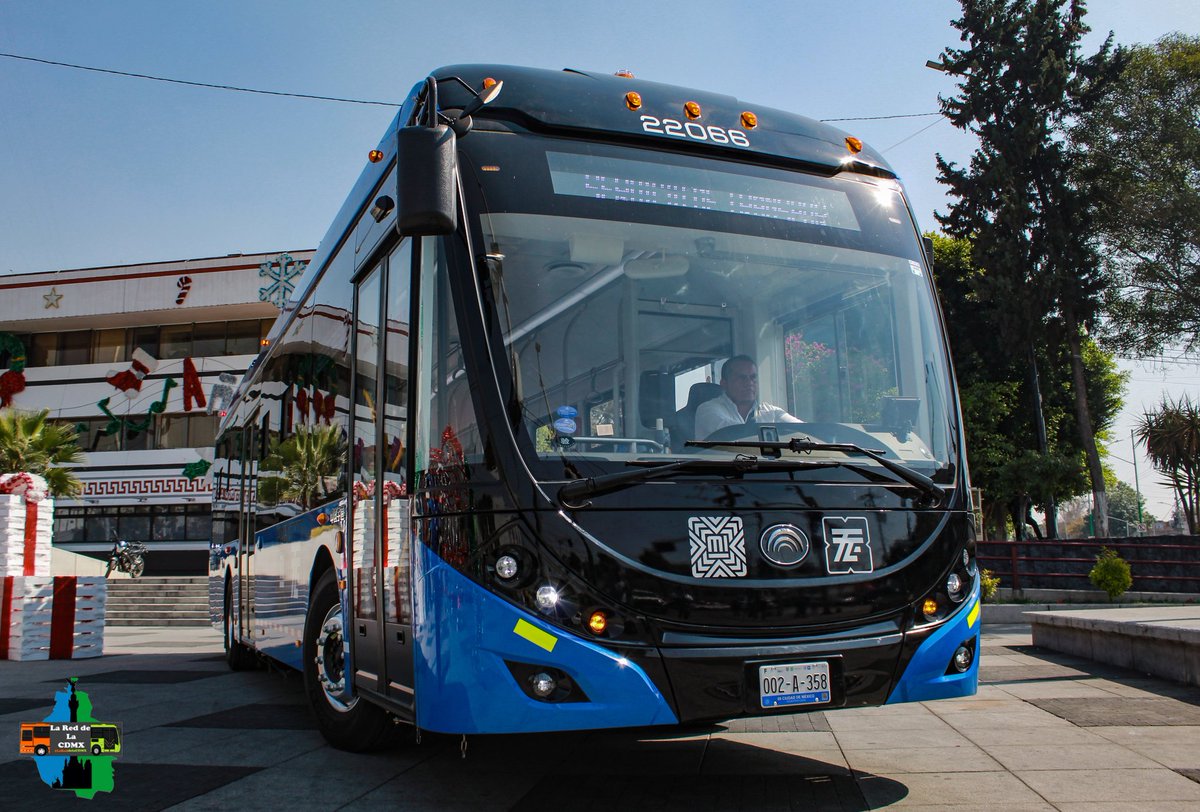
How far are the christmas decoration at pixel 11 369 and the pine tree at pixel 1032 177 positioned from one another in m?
37.6

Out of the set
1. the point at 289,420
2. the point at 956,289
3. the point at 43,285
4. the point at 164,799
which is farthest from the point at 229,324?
the point at 164,799

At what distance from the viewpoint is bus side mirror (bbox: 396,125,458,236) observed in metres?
4.16

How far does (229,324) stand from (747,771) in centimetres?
4059

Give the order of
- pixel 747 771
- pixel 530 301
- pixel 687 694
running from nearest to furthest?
pixel 687 694 < pixel 530 301 < pixel 747 771

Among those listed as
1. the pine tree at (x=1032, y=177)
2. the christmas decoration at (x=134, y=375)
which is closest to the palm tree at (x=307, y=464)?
the pine tree at (x=1032, y=177)

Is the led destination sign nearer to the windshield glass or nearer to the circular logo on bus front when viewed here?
the windshield glass

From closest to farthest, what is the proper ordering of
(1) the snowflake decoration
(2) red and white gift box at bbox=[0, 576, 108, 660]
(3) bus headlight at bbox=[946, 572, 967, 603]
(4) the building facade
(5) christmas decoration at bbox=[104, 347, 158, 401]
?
1. (3) bus headlight at bbox=[946, 572, 967, 603]
2. (2) red and white gift box at bbox=[0, 576, 108, 660]
3. (1) the snowflake decoration
4. (4) the building facade
5. (5) christmas decoration at bbox=[104, 347, 158, 401]

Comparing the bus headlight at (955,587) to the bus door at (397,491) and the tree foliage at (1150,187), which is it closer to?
the bus door at (397,491)

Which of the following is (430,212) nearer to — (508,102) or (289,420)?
(508,102)

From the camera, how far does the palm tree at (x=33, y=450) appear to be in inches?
1117

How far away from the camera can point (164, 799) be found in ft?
16.2

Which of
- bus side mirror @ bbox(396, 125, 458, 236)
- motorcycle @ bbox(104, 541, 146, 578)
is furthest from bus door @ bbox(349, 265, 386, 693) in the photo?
motorcycle @ bbox(104, 541, 146, 578)

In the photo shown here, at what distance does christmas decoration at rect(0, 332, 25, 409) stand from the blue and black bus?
44.3m

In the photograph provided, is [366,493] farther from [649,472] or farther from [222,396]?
[222,396]
